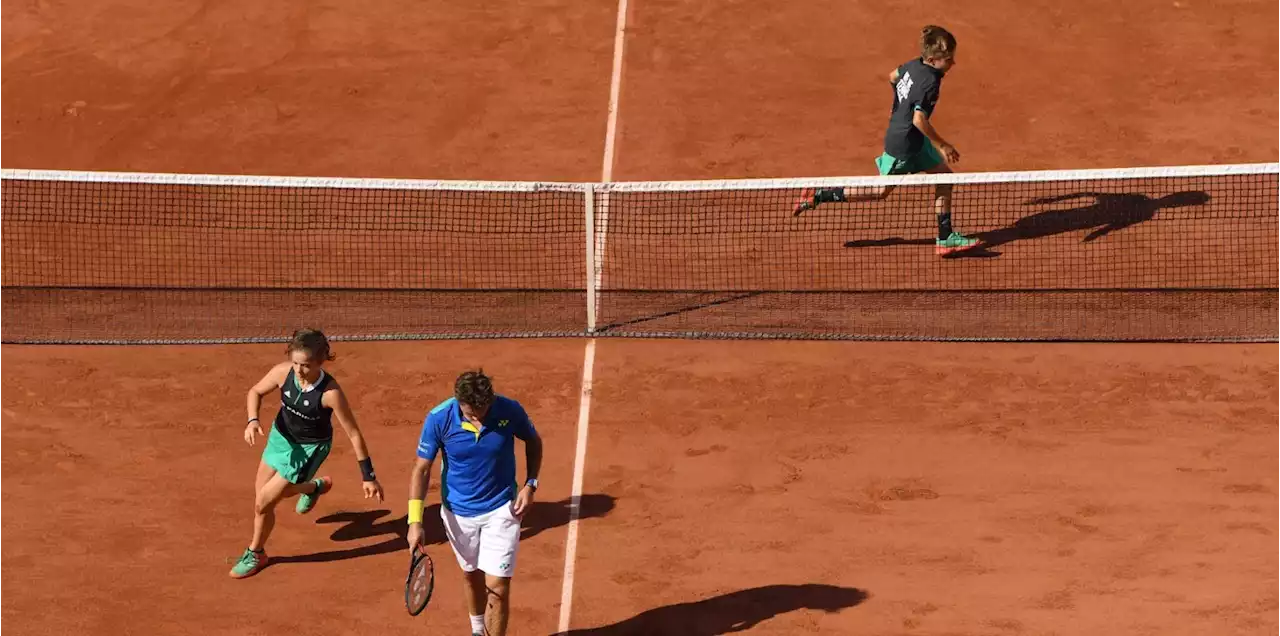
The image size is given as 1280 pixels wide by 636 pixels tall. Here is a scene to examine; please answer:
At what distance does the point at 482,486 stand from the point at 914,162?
7.59 metres

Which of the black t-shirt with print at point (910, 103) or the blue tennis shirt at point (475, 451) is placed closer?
the blue tennis shirt at point (475, 451)

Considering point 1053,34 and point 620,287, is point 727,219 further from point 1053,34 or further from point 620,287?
point 1053,34

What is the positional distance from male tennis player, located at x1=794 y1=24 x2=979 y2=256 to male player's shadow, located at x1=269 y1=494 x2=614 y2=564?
207 inches

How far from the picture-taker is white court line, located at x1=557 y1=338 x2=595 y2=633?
1091 centimetres

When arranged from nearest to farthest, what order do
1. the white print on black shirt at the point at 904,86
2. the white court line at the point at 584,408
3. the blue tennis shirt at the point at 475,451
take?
the blue tennis shirt at the point at 475,451, the white court line at the point at 584,408, the white print on black shirt at the point at 904,86

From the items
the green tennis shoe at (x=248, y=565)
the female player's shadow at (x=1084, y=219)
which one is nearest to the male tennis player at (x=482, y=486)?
the green tennis shoe at (x=248, y=565)

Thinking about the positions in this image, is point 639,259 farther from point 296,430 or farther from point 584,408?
point 296,430

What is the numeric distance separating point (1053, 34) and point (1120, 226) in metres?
4.86

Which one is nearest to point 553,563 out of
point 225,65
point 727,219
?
point 727,219

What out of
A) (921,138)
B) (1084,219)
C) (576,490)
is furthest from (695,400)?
(1084,219)

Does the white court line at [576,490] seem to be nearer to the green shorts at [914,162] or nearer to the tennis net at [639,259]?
the tennis net at [639,259]

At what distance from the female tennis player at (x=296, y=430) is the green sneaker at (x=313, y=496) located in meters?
0.48

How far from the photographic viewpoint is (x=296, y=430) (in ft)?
36.2

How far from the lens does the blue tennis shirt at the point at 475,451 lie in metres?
9.57
